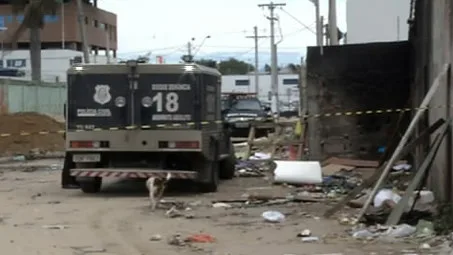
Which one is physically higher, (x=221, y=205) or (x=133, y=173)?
(x=133, y=173)

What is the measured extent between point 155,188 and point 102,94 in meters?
2.32

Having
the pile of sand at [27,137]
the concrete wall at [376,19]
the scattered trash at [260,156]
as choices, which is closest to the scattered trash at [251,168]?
the scattered trash at [260,156]

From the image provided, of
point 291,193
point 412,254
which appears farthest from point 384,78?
point 412,254

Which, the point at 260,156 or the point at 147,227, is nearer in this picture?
the point at 147,227

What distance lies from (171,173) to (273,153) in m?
9.60

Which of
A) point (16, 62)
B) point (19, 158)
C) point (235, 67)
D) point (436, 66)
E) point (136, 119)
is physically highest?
point (235, 67)

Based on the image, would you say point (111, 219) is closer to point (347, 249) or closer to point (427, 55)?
point (347, 249)

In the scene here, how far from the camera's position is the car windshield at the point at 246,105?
135 feet

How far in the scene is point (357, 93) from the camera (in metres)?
21.6

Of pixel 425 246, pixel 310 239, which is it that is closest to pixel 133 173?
pixel 310 239

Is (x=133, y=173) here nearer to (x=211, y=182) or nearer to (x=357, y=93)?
(x=211, y=182)

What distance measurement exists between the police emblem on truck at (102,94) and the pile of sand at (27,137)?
1626 centimetres

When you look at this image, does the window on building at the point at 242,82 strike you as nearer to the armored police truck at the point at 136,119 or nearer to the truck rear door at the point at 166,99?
the armored police truck at the point at 136,119

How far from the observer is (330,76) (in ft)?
71.7
